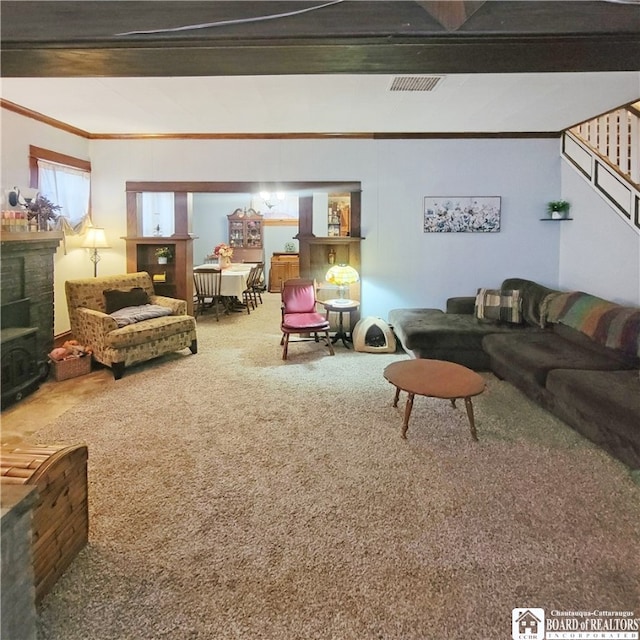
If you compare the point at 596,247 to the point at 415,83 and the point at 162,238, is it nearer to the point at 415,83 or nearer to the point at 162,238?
the point at 415,83

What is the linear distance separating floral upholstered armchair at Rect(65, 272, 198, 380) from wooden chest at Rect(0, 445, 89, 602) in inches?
102

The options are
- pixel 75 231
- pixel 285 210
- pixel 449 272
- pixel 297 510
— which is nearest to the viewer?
pixel 297 510

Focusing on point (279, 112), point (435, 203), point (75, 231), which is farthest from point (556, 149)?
point (75, 231)

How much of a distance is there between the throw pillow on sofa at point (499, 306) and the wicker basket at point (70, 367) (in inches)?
164

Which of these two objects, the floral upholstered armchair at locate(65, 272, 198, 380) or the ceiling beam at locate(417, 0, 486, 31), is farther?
the floral upholstered armchair at locate(65, 272, 198, 380)

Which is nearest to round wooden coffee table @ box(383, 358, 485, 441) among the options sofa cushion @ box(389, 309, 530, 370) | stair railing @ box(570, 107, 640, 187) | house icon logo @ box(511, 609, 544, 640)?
sofa cushion @ box(389, 309, 530, 370)

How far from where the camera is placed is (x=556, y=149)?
19.0 ft

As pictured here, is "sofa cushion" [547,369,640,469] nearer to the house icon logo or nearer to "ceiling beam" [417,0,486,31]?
the house icon logo

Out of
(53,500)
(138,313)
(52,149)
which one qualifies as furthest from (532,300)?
(52,149)

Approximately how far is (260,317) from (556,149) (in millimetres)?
4858

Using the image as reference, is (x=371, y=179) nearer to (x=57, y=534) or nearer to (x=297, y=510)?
(x=297, y=510)

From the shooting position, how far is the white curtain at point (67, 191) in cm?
504

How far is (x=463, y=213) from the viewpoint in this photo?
19.5 ft

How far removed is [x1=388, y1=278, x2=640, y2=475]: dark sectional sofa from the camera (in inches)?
114
